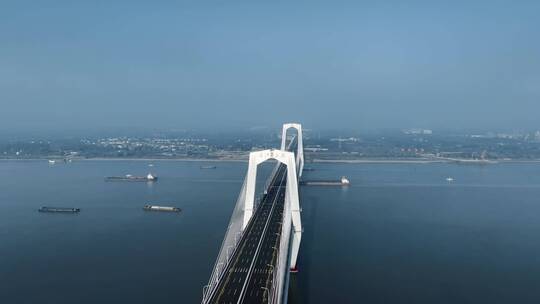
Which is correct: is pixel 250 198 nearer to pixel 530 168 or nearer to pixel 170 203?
pixel 170 203

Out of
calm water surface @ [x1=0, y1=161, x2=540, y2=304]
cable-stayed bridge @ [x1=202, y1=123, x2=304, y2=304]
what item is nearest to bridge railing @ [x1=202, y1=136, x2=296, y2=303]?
cable-stayed bridge @ [x1=202, y1=123, x2=304, y2=304]

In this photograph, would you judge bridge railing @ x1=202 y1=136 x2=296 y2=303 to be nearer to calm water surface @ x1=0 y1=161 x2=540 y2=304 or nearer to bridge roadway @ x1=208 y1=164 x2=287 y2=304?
bridge roadway @ x1=208 y1=164 x2=287 y2=304

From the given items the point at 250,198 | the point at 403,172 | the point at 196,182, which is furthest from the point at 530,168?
the point at 250,198

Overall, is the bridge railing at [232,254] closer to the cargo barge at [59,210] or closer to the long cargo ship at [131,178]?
the cargo barge at [59,210]

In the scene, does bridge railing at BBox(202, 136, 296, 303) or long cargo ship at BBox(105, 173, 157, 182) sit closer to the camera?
bridge railing at BBox(202, 136, 296, 303)

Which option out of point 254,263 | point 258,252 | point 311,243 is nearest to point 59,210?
point 311,243

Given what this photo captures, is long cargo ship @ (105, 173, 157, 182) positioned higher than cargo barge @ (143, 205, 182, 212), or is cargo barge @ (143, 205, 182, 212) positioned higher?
long cargo ship @ (105, 173, 157, 182)

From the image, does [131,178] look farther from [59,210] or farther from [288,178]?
[288,178]
